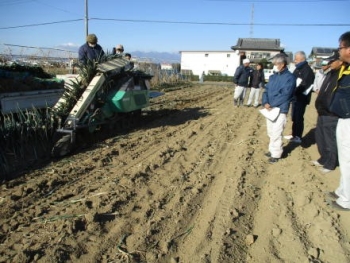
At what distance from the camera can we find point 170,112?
1010 centimetres

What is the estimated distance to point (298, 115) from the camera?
22.4 ft

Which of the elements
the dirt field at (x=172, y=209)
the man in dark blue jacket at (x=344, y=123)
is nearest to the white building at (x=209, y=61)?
the dirt field at (x=172, y=209)

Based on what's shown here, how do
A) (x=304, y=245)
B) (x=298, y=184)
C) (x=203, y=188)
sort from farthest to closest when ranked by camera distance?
(x=298, y=184) < (x=203, y=188) < (x=304, y=245)

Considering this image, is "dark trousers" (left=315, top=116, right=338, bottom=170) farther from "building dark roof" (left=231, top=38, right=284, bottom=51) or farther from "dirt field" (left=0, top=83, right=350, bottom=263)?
"building dark roof" (left=231, top=38, right=284, bottom=51)

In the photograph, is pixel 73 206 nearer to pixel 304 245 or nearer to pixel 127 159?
pixel 127 159

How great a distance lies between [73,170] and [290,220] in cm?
300

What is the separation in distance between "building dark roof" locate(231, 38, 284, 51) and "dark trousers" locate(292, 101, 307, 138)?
46.1m

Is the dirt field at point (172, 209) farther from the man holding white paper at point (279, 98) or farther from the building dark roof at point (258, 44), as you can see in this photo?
the building dark roof at point (258, 44)

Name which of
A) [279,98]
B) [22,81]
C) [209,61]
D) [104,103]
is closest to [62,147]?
[104,103]

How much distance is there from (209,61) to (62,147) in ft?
171

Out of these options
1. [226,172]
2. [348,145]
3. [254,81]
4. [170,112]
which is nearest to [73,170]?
[226,172]

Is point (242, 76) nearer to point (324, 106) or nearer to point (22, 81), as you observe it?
point (324, 106)

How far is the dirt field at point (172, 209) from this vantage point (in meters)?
2.98

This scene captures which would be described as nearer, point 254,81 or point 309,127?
point 309,127
